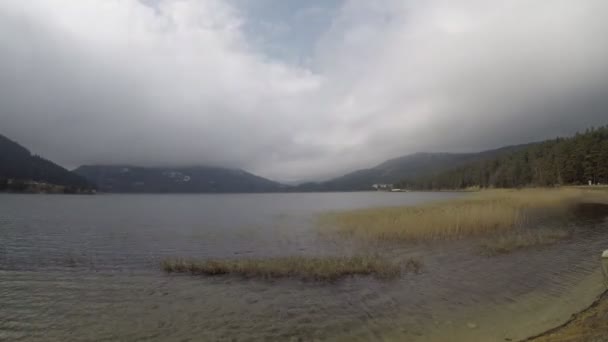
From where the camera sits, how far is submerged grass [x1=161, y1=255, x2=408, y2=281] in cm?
1580

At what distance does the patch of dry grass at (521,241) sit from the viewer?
20375 mm

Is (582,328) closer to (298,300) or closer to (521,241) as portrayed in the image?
(298,300)

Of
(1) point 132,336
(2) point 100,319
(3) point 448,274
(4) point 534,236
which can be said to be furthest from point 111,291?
(4) point 534,236

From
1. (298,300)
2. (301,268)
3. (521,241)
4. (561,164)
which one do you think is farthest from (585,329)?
(561,164)

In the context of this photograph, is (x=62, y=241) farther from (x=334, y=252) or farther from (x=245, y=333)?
(x=245, y=333)

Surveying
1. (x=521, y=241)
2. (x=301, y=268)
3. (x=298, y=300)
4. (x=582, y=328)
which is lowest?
(x=298, y=300)

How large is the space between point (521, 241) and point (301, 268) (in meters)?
16.1

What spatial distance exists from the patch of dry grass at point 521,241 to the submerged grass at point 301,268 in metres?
6.56

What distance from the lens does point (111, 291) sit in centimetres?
1411

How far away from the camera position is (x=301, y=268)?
16.4m

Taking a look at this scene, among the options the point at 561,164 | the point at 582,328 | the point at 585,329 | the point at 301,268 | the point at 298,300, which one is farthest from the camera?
the point at 561,164

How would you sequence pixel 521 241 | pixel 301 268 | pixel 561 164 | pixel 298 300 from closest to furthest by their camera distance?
1. pixel 298 300
2. pixel 301 268
3. pixel 521 241
4. pixel 561 164

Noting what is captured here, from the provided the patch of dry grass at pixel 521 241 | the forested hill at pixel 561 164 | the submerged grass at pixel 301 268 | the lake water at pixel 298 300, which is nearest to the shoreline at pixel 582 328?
the lake water at pixel 298 300

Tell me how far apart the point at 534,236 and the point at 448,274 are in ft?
44.3
